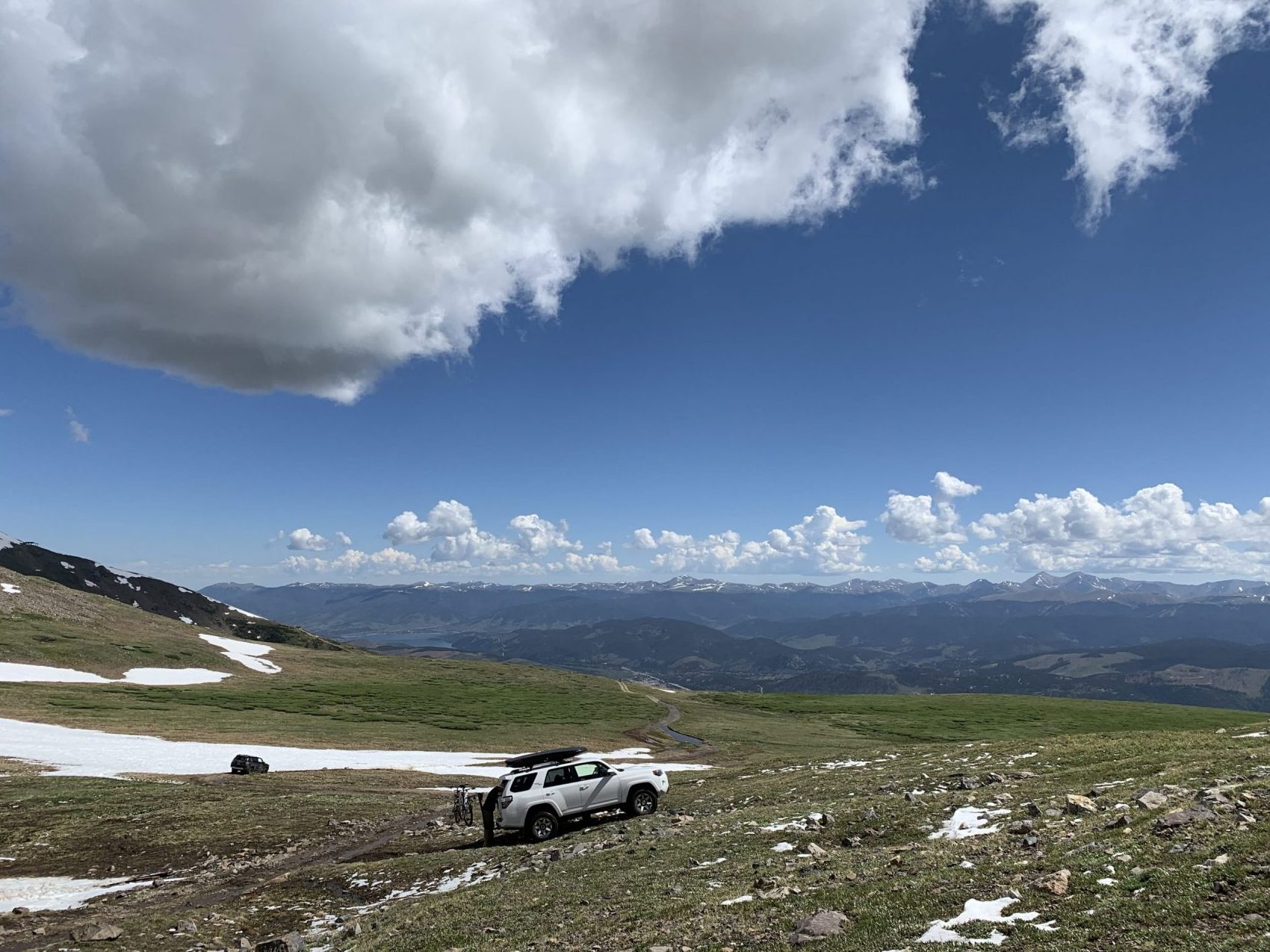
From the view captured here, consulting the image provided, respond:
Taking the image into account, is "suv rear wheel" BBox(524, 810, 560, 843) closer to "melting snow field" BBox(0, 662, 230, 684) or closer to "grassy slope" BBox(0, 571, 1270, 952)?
"grassy slope" BBox(0, 571, 1270, 952)

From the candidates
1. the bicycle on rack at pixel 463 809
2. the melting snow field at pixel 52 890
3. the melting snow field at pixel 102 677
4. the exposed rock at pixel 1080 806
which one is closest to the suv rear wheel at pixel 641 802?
the bicycle on rack at pixel 463 809

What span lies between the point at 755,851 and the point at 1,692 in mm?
118261

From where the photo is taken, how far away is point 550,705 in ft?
438

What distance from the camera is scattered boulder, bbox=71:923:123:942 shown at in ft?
56.0

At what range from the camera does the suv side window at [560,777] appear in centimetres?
2638

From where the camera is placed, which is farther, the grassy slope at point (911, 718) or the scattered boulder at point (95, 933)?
the grassy slope at point (911, 718)

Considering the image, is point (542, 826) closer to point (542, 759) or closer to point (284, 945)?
point (542, 759)

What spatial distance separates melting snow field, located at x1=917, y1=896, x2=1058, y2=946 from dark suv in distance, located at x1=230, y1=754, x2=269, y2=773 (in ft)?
185

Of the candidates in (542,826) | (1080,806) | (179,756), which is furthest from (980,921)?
(179,756)

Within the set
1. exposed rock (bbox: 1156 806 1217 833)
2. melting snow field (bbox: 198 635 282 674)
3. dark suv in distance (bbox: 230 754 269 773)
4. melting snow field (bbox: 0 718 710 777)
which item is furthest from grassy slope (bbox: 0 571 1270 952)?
melting snow field (bbox: 198 635 282 674)

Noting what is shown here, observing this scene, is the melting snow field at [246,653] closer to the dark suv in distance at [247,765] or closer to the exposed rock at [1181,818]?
the dark suv in distance at [247,765]

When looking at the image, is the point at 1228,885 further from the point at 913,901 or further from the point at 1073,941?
the point at 913,901

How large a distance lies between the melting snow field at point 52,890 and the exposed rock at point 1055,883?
89.3 ft

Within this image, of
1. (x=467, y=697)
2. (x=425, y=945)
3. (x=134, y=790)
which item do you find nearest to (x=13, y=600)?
(x=467, y=697)
